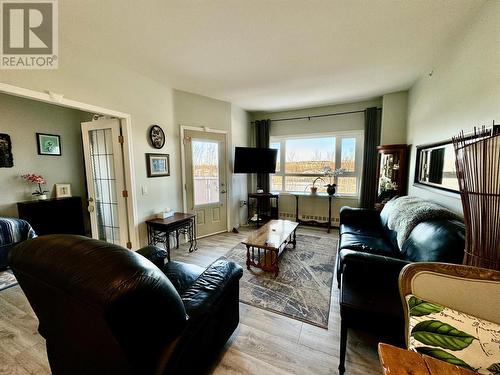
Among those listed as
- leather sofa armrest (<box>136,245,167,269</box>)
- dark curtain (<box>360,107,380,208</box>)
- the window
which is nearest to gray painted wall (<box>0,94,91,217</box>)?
leather sofa armrest (<box>136,245,167,269</box>)

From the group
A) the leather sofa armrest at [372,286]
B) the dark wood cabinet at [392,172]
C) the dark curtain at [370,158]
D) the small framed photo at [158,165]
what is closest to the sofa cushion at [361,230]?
the dark wood cabinet at [392,172]

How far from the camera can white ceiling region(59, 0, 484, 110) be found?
67.5 inches

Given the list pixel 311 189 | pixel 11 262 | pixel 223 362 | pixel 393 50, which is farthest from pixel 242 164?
pixel 11 262

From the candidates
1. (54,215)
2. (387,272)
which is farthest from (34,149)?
(387,272)

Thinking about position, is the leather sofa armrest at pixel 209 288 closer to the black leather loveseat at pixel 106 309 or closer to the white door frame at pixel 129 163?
the black leather loveseat at pixel 106 309

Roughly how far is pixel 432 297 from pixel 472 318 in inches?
5.1

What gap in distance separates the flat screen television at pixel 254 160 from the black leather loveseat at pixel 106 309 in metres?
3.45

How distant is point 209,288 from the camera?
133 centimetres

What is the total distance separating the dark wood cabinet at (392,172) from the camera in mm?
3418

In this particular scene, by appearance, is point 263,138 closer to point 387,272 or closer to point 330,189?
point 330,189

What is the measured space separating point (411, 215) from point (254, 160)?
9.99ft

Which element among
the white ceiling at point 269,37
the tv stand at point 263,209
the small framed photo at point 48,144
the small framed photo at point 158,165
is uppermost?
the white ceiling at point 269,37

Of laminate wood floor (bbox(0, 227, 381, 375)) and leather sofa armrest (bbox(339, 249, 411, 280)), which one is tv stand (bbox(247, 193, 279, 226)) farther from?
leather sofa armrest (bbox(339, 249, 411, 280))

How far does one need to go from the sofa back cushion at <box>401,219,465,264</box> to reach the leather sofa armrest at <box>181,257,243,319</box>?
4.65 feet
